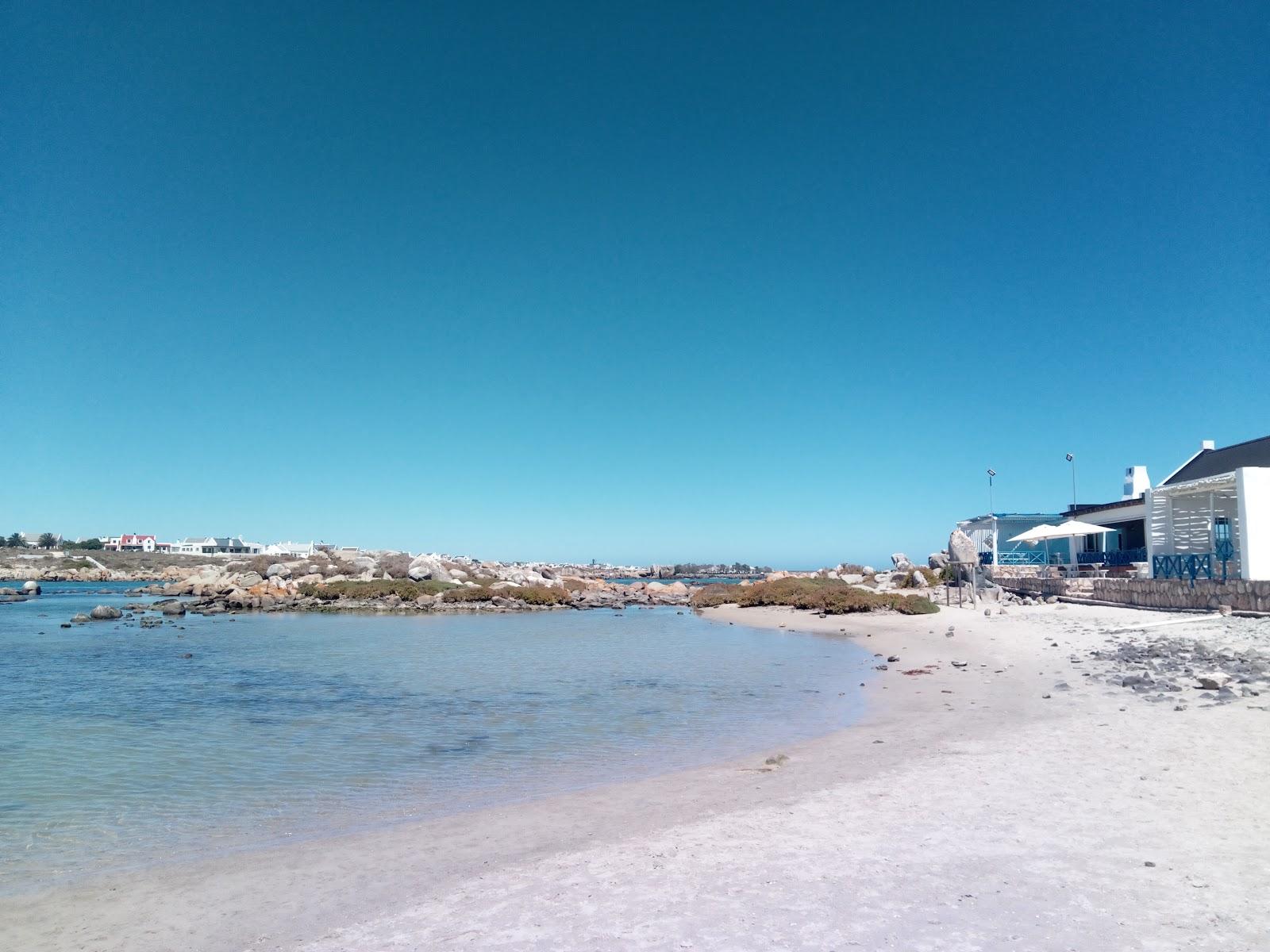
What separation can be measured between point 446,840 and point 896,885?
3815mm

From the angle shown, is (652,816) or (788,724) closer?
(652,816)

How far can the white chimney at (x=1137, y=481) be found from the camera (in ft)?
120

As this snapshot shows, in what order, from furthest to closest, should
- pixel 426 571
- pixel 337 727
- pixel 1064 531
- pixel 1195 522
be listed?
pixel 426 571 < pixel 1064 531 < pixel 1195 522 < pixel 337 727

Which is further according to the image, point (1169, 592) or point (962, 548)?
point (962, 548)

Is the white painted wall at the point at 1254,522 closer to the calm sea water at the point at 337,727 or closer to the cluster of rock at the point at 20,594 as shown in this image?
the calm sea water at the point at 337,727

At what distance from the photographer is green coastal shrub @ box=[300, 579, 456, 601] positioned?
42031 mm

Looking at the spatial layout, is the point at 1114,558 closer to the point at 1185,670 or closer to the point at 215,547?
the point at 1185,670

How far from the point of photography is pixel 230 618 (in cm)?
3512

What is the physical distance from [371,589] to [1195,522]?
37.4 m

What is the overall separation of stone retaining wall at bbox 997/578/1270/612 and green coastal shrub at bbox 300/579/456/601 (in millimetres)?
30557

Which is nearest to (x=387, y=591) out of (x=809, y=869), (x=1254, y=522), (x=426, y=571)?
(x=426, y=571)

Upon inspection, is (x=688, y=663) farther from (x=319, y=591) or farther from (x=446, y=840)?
(x=319, y=591)

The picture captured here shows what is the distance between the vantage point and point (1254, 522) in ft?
61.4

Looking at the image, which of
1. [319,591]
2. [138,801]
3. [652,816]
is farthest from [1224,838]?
[319,591]
